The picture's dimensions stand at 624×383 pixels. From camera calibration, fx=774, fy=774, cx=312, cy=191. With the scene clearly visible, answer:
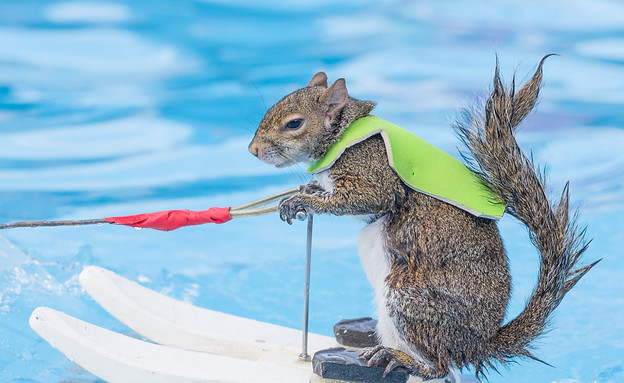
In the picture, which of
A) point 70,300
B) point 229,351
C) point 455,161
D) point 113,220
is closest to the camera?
point 455,161

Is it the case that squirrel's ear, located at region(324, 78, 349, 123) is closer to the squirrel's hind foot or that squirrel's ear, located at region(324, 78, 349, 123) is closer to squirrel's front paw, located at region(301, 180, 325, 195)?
squirrel's front paw, located at region(301, 180, 325, 195)

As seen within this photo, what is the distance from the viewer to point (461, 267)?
233 cm

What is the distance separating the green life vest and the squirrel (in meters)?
0.02

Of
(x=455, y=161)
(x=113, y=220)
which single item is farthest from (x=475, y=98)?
(x=113, y=220)

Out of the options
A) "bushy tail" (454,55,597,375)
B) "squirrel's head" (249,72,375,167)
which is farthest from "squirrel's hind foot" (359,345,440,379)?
"squirrel's head" (249,72,375,167)

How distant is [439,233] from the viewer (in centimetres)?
234

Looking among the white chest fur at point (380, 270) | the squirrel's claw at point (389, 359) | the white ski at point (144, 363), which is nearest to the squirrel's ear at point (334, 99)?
the white chest fur at point (380, 270)

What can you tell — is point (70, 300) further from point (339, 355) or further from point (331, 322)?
point (339, 355)

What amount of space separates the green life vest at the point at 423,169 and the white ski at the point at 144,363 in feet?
2.32

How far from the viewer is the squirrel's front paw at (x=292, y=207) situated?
7.70 ft

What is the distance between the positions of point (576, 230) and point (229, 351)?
1.48m

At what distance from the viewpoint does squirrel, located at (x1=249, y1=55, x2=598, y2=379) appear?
2314 millimetres

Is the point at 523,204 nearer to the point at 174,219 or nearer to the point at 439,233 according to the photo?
the point at 439,233

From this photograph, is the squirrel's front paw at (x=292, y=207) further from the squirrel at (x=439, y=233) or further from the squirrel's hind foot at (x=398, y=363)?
the squirrel's hind foot at (x=398, y=363)
